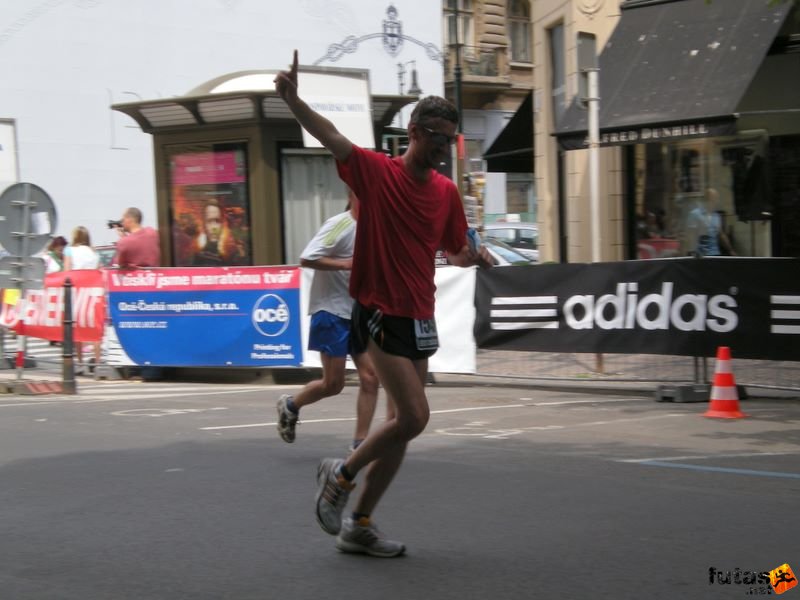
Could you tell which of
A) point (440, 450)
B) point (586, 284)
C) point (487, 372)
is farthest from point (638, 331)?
point (440, 450)

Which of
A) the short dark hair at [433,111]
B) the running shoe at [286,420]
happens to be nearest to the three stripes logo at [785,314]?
the running shoe at [286,420]

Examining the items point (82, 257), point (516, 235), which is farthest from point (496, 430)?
point (516, 235)

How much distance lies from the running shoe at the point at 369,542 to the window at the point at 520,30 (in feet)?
131

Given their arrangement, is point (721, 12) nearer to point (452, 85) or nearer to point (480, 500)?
point (480, 500)

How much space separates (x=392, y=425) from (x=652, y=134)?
10305 millimetres

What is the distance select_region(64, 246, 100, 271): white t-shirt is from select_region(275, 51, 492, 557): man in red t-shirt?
1171 cm

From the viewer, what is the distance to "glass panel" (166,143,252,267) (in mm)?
14234

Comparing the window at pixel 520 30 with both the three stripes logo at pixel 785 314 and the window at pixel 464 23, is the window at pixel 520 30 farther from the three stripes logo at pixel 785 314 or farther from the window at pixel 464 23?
the three stripes logo at pixel 785 314

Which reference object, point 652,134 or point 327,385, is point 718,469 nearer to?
point 327,385

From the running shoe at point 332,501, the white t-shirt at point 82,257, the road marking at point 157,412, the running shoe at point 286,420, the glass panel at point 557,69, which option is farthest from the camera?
the glass panel at point 557,69

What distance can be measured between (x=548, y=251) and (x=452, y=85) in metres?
23.2

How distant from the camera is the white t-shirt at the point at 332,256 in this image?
712 centimetres

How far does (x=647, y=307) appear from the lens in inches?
429

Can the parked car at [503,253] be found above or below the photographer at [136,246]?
below
